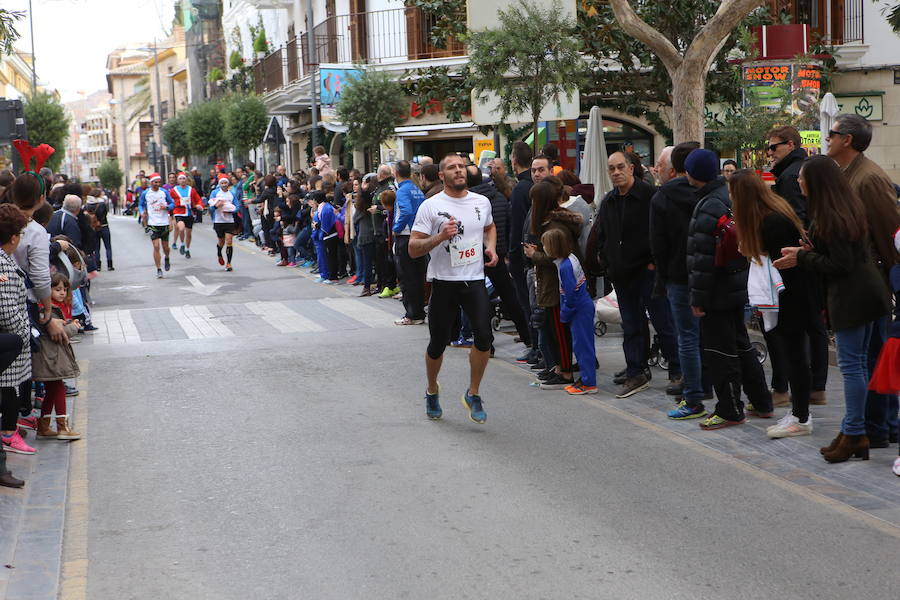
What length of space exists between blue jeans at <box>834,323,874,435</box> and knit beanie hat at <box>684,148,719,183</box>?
1692 millimetres

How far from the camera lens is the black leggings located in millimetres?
8461

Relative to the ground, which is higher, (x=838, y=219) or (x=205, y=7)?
(x=205, y=7)

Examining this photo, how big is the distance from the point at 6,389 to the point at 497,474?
3.30m

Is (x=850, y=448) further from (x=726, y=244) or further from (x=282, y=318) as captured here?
(x=282, y=318)

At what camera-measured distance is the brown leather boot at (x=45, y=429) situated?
8234 mm

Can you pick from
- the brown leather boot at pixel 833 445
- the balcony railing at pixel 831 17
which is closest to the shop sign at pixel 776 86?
the balcony railing at pixel 831 17

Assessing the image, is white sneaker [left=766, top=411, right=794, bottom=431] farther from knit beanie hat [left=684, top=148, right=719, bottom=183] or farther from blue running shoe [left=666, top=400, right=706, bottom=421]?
knit beanie hat [left=684, top=148, right=719, bottom=183]

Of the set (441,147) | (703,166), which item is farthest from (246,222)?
(703,166)

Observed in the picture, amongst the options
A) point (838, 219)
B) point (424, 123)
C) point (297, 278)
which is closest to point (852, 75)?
point (424, 123)

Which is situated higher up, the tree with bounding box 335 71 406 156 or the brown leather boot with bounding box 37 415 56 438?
the tree with bounding box 335 71 406 156

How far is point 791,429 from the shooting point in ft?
25.2

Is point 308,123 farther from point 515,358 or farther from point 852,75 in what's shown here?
point 515,358

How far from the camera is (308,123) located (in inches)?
1553

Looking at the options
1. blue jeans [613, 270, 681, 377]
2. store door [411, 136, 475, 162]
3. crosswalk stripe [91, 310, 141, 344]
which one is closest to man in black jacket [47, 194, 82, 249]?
crosswalk stripe [91, 310, 141, 344]
